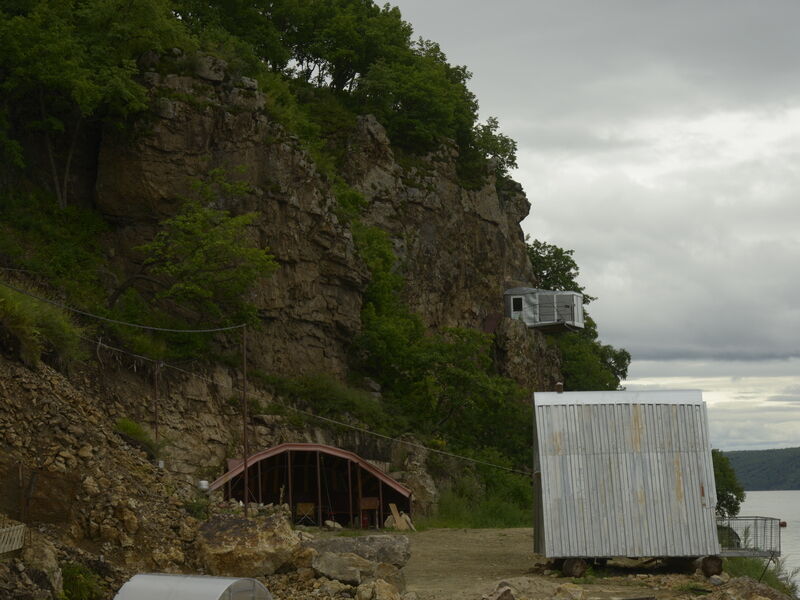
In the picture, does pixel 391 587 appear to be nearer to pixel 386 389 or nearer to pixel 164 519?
pixel 164 519

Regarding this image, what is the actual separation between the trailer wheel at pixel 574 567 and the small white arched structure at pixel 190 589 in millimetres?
11140

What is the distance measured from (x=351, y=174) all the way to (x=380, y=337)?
1136 cm

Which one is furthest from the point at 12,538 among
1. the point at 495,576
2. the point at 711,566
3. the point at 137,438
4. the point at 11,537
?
the point at 711,566

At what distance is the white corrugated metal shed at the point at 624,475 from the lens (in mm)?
26234

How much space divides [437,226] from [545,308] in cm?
1300

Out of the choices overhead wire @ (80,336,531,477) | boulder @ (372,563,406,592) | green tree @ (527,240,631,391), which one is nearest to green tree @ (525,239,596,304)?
green tree @ (527,240,631,391)

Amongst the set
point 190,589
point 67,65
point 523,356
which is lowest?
point 190,589

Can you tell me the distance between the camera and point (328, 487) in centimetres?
4369

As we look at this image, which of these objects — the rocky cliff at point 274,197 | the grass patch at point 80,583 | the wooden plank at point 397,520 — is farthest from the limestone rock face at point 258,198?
the grass patch at point 80,583

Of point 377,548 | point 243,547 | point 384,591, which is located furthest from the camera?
point 377,548

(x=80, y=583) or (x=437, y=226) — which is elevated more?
(x=437, y=226)

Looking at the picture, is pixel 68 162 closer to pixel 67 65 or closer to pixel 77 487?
pixel 67 65

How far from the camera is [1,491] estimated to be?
22.1m

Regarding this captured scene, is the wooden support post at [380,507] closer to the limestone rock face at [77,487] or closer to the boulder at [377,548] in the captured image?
the boulder at [377,548]
